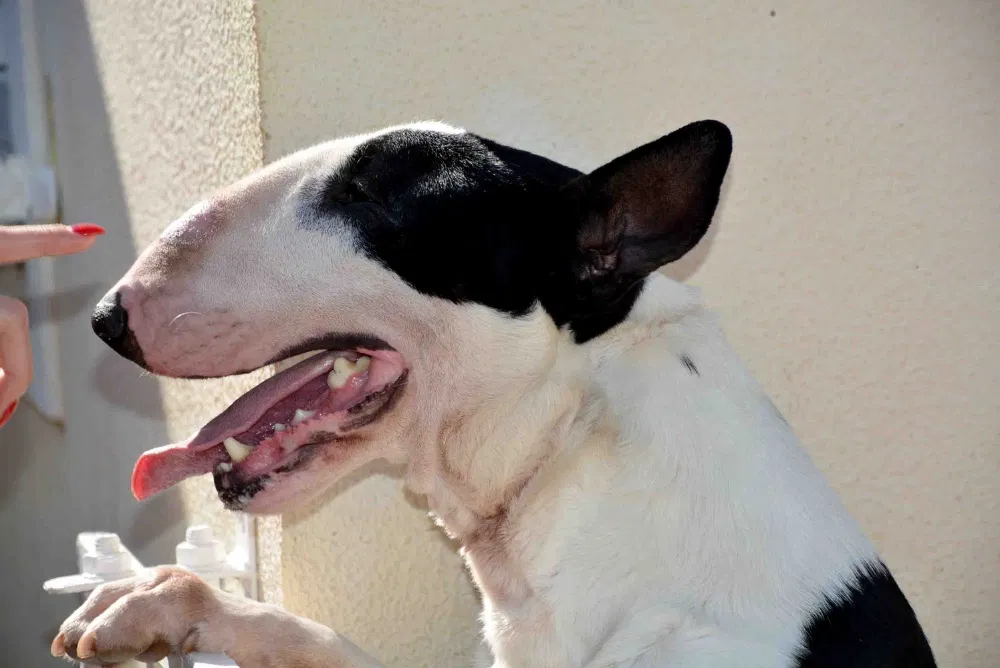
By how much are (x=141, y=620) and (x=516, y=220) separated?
85cm

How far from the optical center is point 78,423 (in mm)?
3199

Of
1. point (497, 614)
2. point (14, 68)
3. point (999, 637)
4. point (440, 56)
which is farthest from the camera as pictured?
point (14, 68)

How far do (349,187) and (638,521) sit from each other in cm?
66

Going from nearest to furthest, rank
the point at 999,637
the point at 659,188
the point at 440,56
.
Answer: the point at 659,188 < the point at 440,56 < the point at 999,637

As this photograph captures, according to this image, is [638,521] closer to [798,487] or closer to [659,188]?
[798,487]

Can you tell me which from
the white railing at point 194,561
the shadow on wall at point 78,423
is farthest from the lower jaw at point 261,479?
the shadow on wall at point 78,423

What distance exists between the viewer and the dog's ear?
142 centimetres

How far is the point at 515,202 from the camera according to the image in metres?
1.50

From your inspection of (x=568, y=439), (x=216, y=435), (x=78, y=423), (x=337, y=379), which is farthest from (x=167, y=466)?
(x=78, y=423)

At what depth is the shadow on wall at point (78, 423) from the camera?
2803mm

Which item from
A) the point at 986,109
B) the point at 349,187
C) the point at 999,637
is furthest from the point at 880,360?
the point at 349,187

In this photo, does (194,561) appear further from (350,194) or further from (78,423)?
(78,423)

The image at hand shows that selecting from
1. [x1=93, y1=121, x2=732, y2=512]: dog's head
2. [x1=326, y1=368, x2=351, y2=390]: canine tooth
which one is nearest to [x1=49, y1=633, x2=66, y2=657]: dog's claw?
[x1=93, y1=121, x2=732, y2=512]: dog's head

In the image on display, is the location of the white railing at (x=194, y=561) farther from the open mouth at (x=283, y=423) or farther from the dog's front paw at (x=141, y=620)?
the open mouth at (x=283, y=423)
